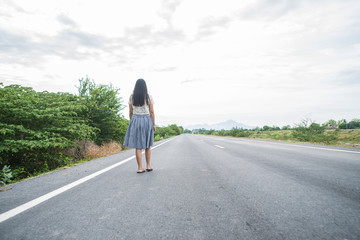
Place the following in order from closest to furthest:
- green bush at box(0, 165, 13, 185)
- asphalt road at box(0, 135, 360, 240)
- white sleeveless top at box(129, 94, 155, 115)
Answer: asphalt road at box(0, 135, 360, 240) → green bush at box(0, 165, 13, 185) → white sleeveless top at box(129, 94, 155, 115)

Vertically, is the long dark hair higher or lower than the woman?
higher

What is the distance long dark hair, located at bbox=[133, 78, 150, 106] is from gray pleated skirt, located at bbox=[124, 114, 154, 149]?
0.35m

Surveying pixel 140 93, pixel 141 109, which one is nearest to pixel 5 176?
pixel 141 109

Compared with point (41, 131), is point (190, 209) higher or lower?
lower

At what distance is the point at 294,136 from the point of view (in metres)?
18.5

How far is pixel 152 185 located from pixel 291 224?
2.02 meters

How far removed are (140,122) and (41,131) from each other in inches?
129

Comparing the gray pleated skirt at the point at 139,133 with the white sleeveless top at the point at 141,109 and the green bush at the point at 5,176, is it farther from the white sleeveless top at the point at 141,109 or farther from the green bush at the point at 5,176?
the green bush at the point at 5,176

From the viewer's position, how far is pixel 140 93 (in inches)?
158

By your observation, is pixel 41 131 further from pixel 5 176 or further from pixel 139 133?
pixel 139 133

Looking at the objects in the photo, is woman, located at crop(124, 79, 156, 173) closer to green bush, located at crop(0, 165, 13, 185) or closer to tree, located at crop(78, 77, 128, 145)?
green bush, located at crop(0, 165, 13, 185)

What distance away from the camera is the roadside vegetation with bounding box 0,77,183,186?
14.3 feet

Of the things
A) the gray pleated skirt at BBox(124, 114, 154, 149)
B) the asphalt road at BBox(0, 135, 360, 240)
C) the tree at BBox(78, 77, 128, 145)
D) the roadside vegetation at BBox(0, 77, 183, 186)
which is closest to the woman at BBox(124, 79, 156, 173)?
the gray pleated skirt at BBox(124, 114, 154, 149)

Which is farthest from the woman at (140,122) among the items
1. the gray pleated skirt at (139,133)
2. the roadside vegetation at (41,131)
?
the roadside vegetation at (41,131)
